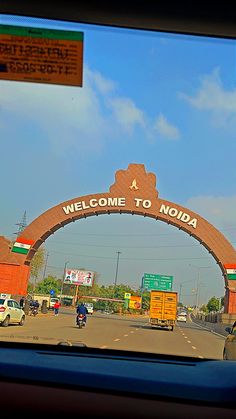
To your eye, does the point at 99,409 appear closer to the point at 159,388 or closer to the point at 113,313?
the point at 159,388

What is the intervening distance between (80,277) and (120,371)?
6.40 meters

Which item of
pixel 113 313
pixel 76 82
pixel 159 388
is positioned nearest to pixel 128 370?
pixel 159 388

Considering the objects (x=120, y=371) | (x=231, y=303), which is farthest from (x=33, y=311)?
(x=231, y=303)

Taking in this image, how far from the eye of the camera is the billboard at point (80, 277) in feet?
29.1

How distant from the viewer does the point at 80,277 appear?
30.9ft

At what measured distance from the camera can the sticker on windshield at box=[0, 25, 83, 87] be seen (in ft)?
13.7

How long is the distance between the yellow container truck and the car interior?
2165 centimetres

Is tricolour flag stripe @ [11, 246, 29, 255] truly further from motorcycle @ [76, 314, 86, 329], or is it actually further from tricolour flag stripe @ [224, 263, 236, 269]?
tricolour flag stripe @ [224, 263, 236, 269]

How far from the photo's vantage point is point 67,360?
11.3 ft

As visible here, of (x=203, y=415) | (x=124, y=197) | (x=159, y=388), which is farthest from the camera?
(x=124, y=197)

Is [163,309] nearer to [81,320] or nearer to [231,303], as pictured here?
[231,303]

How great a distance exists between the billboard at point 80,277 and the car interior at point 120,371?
4.44m

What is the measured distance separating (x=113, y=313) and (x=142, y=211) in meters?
8.06

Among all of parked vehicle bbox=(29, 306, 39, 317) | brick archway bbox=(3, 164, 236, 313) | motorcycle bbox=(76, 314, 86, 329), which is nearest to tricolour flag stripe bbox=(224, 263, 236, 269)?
brick archway bbox=(3, 164, 236, 313)
